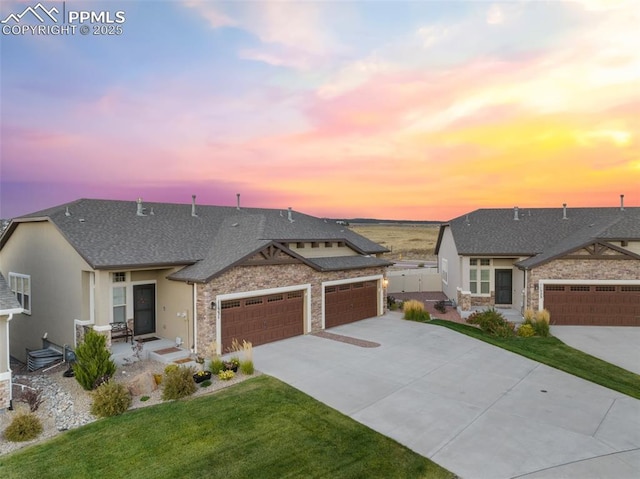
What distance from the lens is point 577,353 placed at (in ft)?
48.1

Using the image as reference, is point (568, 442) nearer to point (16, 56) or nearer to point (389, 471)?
point (389, 471)

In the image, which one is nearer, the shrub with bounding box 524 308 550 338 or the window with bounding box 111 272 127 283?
the window with bounding box 111 272 127 283

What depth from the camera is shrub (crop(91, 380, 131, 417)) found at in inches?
367

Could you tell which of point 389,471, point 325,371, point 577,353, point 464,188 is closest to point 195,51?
point 325,371

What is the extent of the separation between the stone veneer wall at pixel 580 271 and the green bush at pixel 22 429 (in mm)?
20304

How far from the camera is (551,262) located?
63.2 ft

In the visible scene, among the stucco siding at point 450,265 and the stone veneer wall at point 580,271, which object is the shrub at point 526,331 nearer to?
the stone veneer wall at point 580,271

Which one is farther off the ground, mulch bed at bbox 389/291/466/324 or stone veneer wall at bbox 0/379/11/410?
stone veneer wall at bbox 0/379/11/410

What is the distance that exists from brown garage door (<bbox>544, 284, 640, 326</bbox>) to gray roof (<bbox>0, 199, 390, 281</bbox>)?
11123 millimetres

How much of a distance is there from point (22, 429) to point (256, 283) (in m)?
8.47

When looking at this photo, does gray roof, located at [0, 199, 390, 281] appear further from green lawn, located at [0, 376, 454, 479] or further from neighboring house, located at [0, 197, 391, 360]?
green lawn, located at [0, 376, 454, 479]

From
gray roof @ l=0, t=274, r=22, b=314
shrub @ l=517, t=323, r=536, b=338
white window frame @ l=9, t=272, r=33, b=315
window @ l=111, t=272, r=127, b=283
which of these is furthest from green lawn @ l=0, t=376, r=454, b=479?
shrub @ l=517, t=323, r=536, b=338

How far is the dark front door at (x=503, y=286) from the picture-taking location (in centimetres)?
2272

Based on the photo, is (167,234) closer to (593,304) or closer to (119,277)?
(119,277)
